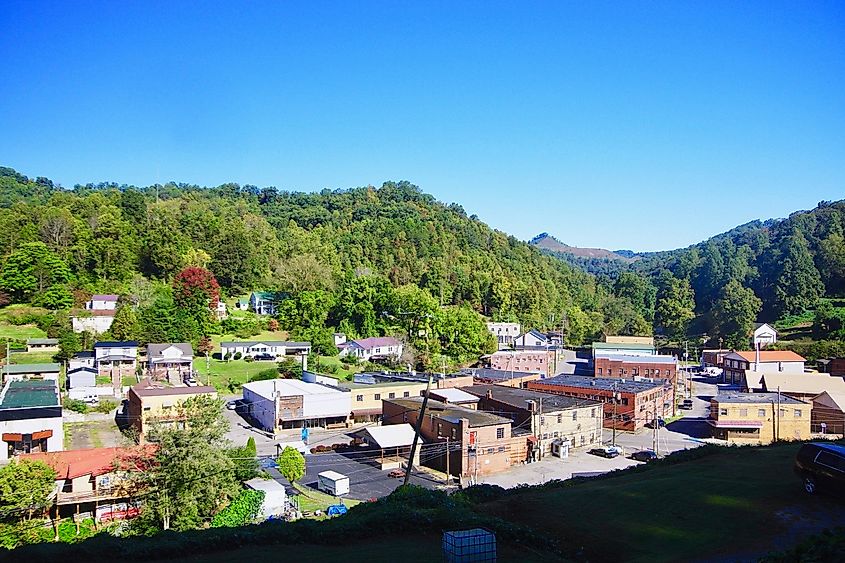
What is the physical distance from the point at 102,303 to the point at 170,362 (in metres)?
10.2

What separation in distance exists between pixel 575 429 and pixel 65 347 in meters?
28.0

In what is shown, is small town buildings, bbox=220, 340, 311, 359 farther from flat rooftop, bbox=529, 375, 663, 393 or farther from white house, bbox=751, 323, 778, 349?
white house, bbox=751, 323, 778, 349

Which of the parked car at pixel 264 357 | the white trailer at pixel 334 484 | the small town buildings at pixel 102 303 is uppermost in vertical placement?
the small town buildings at pixel 102 303

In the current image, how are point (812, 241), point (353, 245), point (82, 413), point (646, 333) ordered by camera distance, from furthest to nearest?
1. point (812, 241)
2. point (353, 245)
3. point (646, 333)
4. point (82, 413)

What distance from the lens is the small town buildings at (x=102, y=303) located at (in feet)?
137

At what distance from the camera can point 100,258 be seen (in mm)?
48344

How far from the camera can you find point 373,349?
4391 cm

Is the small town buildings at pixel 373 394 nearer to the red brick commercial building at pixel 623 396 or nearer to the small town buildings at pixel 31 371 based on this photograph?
the red brick commercial building at pixel 623 396

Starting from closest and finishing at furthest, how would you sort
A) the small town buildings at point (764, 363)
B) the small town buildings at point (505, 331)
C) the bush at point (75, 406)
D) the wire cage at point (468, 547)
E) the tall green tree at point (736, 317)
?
1. the wire cage at point (468, 547)
2. the bush at point (75, 406)
3. the small town buildings at point (764, 363)
4. the tall green tree at point (736, 317)
5. the small town buildings at point (505, 331)

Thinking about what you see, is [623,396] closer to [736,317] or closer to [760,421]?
[760,421]

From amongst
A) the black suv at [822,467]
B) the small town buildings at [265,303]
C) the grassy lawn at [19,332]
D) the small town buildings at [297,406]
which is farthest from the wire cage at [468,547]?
the small town buildings at [265,303]

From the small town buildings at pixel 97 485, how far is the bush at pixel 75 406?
36.8ft

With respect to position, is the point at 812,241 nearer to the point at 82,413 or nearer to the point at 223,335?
the point at 223,335

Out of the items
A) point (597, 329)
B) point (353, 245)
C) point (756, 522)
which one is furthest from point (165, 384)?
point (597, 329)
